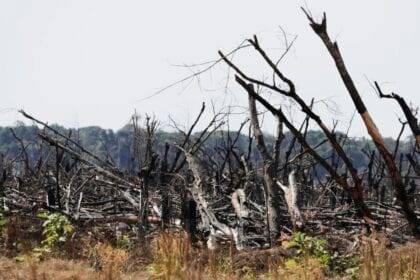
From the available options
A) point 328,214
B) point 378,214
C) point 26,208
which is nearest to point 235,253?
point 328,214

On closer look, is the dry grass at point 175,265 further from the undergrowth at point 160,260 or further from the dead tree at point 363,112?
the dead tree at point 363,112

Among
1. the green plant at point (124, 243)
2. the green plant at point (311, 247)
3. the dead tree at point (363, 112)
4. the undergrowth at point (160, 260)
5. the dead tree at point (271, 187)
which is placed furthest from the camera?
the green plant at point (124, 243)

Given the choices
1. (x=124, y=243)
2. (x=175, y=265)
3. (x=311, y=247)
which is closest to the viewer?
(x=175, y=265)

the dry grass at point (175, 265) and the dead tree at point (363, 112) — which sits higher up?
the dead tree at point (363, 112)

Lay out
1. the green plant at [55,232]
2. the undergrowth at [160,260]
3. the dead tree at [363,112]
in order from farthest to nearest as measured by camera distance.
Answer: the green plant at [55,232], the undergrowth at [160,260], the dead tree at [363,112]

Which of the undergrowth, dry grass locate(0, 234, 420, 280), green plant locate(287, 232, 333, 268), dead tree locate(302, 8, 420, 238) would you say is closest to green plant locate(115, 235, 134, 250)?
the undergrowth

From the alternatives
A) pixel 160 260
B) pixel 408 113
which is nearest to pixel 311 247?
pixel 160 260

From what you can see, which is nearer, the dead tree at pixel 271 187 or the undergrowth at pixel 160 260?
the undergrowth at pixel 160 260

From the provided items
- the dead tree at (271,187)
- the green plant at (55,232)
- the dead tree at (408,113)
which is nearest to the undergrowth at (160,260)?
the green plant at (55,232)

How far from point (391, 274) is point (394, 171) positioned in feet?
4.09

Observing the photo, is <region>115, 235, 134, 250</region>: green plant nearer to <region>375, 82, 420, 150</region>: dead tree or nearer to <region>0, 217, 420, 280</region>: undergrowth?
<region>0, 217, 420, 280</region>: undergrowth

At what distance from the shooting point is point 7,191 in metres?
→ 12.4

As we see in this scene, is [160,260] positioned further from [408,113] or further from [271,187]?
[271,187]

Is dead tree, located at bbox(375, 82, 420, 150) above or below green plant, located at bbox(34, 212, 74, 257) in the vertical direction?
above
